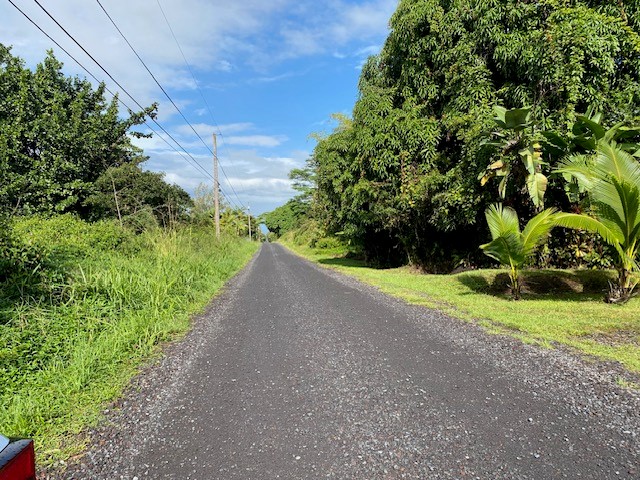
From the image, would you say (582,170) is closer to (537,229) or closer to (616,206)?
(616,206)

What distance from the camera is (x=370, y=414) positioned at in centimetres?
313

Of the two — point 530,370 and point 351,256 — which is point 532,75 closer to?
point 530,370

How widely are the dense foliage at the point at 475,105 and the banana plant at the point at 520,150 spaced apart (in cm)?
3

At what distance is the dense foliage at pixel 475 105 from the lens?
28.4ft

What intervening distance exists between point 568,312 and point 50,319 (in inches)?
317

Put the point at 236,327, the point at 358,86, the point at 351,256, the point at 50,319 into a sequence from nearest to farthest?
the point at 50,319, the point at 236,327, the point at 358,86, the point at 351,256

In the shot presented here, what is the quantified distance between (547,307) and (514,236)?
1.51 metres

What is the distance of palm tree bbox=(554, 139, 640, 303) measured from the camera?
246 inches

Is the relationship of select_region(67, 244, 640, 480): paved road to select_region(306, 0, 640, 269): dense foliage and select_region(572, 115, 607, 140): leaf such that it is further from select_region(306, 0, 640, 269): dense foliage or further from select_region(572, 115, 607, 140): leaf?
select_region(306, 0, 640, 269): dense foliage

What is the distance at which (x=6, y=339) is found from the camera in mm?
4055

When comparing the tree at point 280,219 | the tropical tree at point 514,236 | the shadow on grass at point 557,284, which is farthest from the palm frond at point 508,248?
the tree at point 280,219

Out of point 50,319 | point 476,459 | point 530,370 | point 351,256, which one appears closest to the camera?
point 476,459

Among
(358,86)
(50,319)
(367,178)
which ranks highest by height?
(358,86)

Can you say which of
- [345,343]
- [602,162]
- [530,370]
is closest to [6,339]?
[345,343]
